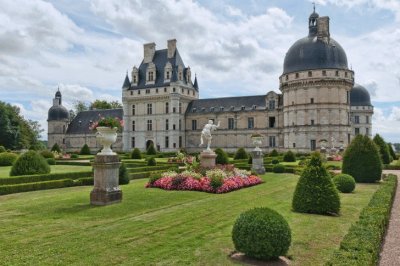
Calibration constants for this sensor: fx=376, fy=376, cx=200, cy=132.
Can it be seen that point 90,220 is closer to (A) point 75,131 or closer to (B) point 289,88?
(B) point 289,88

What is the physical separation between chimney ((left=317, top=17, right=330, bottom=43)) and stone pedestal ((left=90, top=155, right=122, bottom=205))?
46.1 metres

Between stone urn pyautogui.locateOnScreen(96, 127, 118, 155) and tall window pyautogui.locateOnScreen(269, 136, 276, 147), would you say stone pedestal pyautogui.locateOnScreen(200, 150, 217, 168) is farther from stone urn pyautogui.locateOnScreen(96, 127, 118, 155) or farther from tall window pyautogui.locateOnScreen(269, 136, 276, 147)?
tall window pyautogui.locateOnScreen(269, 136, 276, 147)

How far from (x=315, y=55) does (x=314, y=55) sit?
13cm

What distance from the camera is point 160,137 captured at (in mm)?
65250

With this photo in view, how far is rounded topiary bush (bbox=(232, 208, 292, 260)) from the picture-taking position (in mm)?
7035

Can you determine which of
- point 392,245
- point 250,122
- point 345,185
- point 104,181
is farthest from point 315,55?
point 392,245

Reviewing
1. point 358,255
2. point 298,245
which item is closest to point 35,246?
point 298,245

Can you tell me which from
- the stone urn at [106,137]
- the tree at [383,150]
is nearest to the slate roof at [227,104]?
the tree at [383,150]

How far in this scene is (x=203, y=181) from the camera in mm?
16953

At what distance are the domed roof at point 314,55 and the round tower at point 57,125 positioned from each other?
48255 millimetres

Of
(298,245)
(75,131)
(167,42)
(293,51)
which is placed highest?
(167,42)

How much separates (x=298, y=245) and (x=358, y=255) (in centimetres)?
180

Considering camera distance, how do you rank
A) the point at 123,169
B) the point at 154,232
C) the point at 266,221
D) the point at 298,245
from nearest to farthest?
the point at 266,221 → the point at 298,245 → the point at 154,232 → the point at 123,169

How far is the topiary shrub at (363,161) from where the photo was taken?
2105 cm
